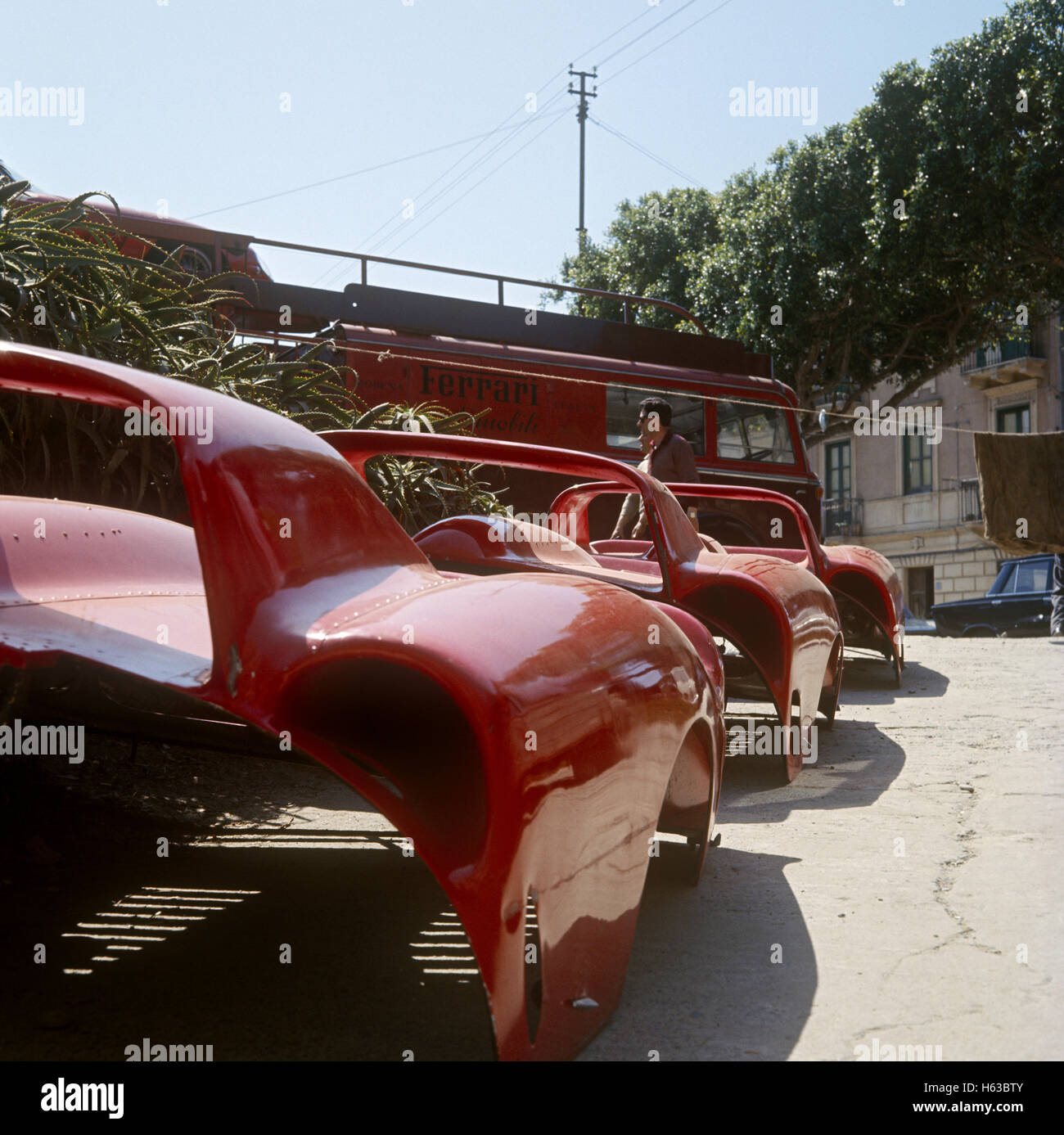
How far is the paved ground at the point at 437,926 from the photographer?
5.37ft

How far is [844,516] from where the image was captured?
108ft

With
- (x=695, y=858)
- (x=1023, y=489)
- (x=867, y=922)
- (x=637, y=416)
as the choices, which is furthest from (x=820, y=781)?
(x=637, y=416)

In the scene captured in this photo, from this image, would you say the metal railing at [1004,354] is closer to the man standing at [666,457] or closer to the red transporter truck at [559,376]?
the red transporter truck at [559,376]

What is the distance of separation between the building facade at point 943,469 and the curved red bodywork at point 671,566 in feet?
84.5

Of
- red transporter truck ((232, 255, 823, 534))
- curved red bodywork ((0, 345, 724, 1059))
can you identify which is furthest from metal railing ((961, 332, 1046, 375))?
curved red bodywork ((0, 345, 724, 1059))

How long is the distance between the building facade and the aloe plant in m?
26.5

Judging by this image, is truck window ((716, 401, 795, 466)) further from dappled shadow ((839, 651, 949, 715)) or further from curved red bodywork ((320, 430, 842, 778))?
curved red bodywork ((320, 430, 842, 778))

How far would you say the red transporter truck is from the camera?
8656 millimetres

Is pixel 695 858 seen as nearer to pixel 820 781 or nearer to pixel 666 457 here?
pixel 820 781

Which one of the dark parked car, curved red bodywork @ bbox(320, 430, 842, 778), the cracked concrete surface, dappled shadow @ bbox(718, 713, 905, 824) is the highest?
curved red bodywork @ bbox(320, 430, 842, 778)

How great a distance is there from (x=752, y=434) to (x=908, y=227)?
746 cm
